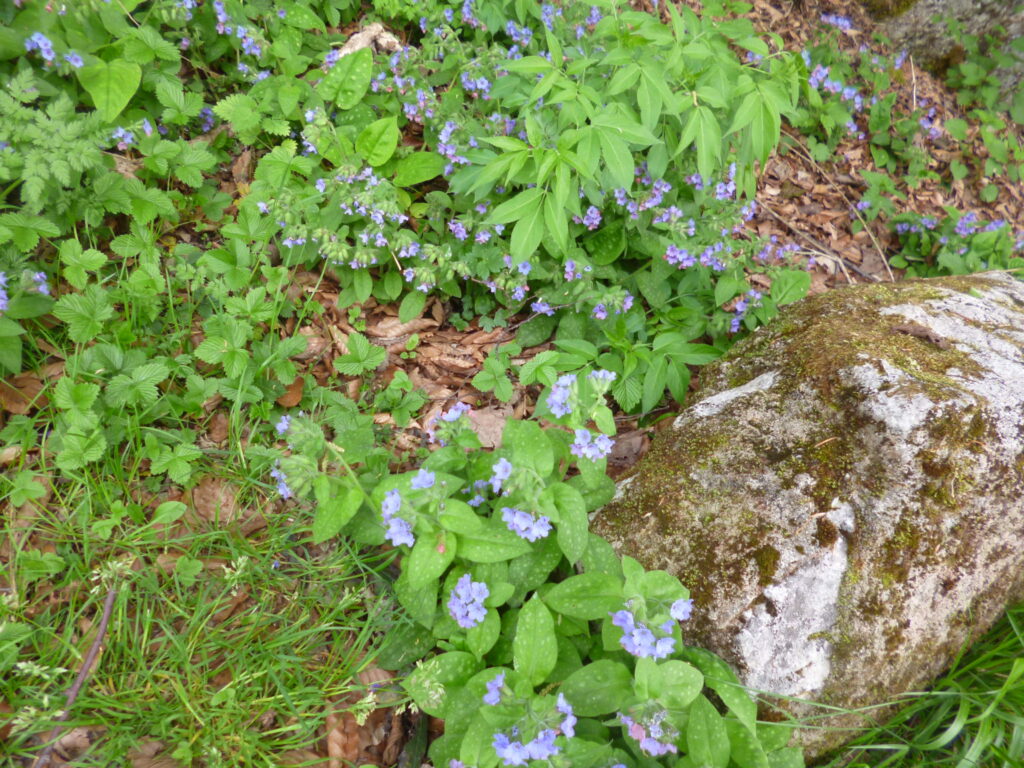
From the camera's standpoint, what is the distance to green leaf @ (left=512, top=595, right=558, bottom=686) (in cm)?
190

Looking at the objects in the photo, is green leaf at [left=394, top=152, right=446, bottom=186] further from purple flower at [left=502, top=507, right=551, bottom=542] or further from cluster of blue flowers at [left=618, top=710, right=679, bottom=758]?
cluster of blue flowers at [left=618, top=710, right=679, bottom=758]

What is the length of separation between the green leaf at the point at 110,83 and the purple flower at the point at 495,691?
9.16 ft

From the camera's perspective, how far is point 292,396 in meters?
2.88

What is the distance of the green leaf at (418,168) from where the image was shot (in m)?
3.20

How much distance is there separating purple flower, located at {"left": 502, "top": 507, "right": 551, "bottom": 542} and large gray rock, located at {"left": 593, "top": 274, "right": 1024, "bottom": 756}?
508mm

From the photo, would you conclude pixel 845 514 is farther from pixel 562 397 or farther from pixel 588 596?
pixel 562 397

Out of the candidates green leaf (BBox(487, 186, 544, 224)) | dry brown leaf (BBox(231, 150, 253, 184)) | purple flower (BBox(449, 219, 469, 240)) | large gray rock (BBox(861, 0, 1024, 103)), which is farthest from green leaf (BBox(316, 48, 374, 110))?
large gray rock (BBox(861, 0, 1024, 103))

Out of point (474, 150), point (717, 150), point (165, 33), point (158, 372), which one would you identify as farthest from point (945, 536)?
point (165, 33)

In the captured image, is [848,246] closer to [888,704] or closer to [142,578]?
[888,704]

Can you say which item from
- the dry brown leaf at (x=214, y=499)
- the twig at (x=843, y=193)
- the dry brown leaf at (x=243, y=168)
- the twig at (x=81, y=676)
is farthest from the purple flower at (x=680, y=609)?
the twig at (x=843, y=193)

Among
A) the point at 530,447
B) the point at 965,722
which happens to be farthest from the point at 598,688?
the point at 965,722

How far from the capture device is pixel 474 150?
3.02 meters

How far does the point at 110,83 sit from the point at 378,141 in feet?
3.81

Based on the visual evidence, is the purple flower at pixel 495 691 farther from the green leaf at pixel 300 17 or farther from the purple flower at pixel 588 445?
the green leaf at pixel 300 17
